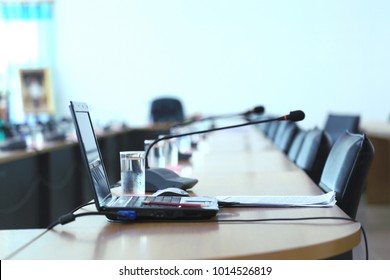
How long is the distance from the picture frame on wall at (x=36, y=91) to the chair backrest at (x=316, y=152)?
6.54 meters

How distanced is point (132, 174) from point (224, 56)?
6.59m

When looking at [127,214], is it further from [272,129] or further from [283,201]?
[272,129]

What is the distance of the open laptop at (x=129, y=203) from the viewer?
1.29 meters

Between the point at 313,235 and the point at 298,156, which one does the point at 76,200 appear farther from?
the point at 313,235

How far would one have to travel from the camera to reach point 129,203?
53.6 inches

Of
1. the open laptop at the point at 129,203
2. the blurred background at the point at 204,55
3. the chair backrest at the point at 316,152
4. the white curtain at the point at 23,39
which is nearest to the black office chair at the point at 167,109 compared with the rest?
the blurred background at the point at 204,55

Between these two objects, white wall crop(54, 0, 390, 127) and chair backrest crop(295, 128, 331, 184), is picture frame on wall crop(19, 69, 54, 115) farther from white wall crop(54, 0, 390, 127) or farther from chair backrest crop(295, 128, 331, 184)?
chair backrest crop(295, 128, 331, 184)

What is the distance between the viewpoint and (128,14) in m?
8.32

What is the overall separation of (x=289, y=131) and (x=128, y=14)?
527 centimetres

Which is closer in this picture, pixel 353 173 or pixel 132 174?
pixel 353 173

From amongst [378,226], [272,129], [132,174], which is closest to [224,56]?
[272,129]

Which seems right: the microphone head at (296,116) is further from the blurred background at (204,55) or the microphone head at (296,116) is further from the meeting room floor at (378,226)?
the blurred background at (204,55)
